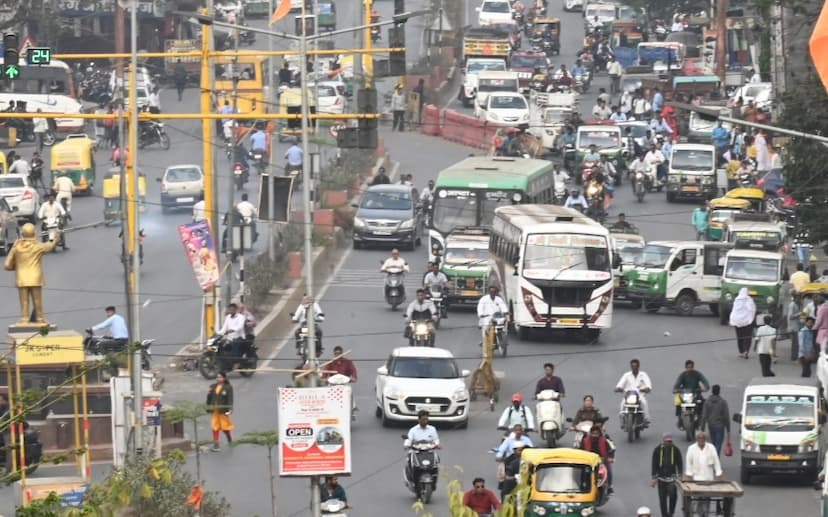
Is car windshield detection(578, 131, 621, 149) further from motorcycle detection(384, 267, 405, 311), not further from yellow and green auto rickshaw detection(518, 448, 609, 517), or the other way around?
yellow and green auto rickshaw detection(518, 448, 609, 517)

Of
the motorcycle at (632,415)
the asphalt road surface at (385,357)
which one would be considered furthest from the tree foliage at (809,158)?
the motorcycle at (632,415)

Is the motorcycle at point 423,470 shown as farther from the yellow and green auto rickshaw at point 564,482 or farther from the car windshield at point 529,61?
the car windshield at point 529,61

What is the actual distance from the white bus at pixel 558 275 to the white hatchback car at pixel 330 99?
27.4 metres

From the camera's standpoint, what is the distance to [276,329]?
44.5m

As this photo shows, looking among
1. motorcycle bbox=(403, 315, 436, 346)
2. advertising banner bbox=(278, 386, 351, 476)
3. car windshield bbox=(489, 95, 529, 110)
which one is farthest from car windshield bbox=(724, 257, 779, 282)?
car windshield bbox=(489, 95, 529, 110)

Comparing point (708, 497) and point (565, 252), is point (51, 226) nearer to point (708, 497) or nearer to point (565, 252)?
point (565, 252)

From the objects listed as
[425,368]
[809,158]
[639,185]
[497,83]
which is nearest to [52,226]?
[639,185]

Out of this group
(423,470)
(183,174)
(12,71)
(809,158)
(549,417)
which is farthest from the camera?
(183,174)

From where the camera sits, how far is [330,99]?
243 ft

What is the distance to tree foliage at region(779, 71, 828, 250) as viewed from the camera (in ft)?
129

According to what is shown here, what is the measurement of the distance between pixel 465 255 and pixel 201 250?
380 inches

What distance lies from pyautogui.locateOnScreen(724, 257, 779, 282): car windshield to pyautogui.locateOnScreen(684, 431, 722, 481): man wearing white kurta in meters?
16.1

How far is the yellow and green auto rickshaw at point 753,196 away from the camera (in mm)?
55250

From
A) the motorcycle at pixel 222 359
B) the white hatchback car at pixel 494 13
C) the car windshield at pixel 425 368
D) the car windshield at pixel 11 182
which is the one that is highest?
the white hatchback car at pixel 494 13
